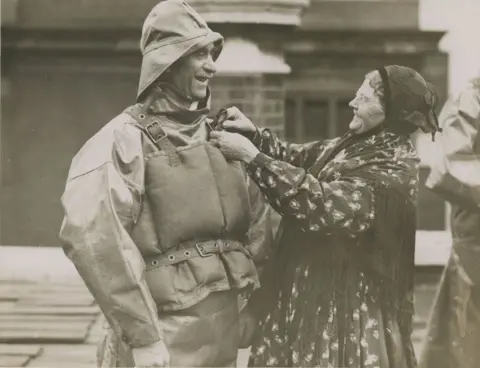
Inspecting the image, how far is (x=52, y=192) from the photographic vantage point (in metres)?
1.34

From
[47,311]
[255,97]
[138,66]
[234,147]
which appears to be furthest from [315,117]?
[47,311]

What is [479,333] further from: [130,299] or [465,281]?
[130,299]

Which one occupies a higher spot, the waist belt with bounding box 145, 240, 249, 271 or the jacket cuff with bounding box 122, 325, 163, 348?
the waist belt with bounding box 145, 240, 249, 271

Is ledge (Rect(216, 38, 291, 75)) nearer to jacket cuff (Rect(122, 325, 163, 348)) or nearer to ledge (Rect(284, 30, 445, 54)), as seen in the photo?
ledge (Rect(284, 30, 445, 54))

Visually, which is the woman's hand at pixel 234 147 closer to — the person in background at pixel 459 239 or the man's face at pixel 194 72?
the man's face at pixel 194 72

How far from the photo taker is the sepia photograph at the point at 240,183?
3.72 ft

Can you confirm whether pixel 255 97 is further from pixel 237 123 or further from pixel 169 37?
pixel 169 37

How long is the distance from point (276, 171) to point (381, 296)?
294 mm

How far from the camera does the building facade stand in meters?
1.35

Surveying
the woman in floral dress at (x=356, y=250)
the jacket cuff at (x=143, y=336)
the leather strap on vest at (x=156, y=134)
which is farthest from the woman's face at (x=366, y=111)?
the jacket cuff at (x=143, y=336)

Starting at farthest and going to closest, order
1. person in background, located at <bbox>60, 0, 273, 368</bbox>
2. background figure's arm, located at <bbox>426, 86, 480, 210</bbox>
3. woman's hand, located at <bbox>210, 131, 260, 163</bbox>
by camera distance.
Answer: background figure's arm, located at <bbox>426, 86, 480, 210</bbox> < woman's hand, located at <bbox>210, 131, 260, 163</bbox> < person in background, located at <bbox>60, 0, 273, 368</bbox>

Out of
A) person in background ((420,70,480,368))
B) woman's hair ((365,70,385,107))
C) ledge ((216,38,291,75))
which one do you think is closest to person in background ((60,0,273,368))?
ledge ((216,38,291,75))

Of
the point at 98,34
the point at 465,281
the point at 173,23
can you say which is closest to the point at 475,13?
the point at 465,281

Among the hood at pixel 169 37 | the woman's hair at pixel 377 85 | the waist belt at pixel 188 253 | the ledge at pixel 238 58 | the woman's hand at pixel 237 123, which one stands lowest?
the waist belt at pixel 188 253
